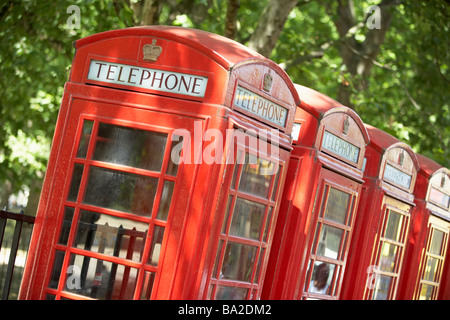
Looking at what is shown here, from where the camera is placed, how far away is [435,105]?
45.5 ft

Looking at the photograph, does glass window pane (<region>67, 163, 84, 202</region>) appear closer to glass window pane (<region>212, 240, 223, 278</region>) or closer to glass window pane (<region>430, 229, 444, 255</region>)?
glass window pane (<region>212, 240, 223, 278</region>)

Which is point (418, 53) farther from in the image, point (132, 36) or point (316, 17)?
point (132, 36)

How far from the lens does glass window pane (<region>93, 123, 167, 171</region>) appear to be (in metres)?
4.53

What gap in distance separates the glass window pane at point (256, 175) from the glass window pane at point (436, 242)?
415 centimetres

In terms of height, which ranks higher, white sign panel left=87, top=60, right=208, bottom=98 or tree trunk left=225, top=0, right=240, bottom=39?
tree trunk left=225, top=0, right=240, bottom=39

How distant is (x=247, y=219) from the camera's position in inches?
193

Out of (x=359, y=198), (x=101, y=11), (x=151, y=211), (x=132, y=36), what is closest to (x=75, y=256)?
(x=151, y=211)

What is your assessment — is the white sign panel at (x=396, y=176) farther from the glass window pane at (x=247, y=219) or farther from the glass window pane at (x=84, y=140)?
the glass window pane at (x=84, y=140)

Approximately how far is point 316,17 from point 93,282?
15.3 metres

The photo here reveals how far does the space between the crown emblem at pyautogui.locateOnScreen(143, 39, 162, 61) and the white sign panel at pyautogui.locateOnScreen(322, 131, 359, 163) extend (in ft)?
5.90

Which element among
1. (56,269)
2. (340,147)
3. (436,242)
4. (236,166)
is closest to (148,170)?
(236,166)

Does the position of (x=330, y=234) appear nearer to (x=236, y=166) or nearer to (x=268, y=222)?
(x=268, y=222)

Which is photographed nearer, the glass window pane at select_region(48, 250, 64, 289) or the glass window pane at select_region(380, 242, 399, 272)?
the glass window pane at select_region(48, 250, 64, 289)

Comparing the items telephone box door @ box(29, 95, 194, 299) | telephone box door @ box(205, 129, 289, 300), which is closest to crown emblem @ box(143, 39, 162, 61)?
telephone box door @ box(29, 95, 194, 299)
